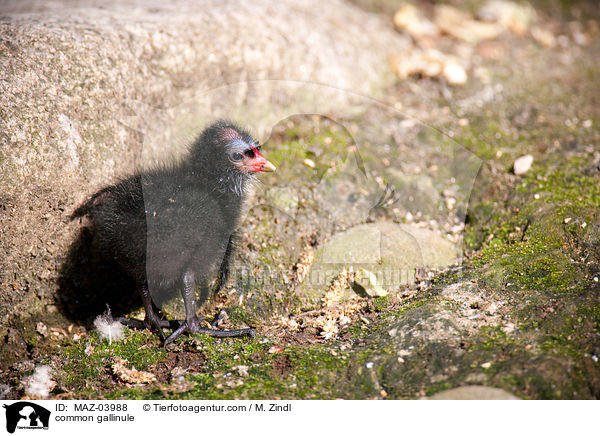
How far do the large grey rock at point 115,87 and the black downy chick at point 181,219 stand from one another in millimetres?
335

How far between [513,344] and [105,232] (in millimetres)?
2662

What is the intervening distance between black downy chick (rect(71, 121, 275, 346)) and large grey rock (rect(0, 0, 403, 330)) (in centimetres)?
33

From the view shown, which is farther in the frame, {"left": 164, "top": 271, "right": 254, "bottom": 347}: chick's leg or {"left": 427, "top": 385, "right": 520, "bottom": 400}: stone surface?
{"left": 164, "top": 271, "right": 254, "bottom": 347}: chick's leg

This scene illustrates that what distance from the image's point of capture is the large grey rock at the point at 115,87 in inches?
130

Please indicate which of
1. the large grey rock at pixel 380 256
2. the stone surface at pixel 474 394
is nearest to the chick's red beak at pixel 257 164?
the large grey rock at pixel 380 256

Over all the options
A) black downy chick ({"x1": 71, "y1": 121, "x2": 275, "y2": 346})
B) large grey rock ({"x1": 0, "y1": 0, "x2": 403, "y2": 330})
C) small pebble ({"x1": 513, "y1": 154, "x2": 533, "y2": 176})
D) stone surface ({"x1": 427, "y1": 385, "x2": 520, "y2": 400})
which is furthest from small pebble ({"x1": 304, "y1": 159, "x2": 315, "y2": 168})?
stone surface ({"x1": 427, "y1": 385, "x2": 520, "y2": 400})

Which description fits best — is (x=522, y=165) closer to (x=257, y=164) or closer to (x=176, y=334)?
(x=257, y=164)

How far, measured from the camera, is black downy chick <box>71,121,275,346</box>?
326cm

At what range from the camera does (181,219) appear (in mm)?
3262

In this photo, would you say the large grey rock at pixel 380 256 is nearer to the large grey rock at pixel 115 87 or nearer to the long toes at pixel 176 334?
the long toes at pixel 176 334

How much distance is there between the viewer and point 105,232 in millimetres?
3447
